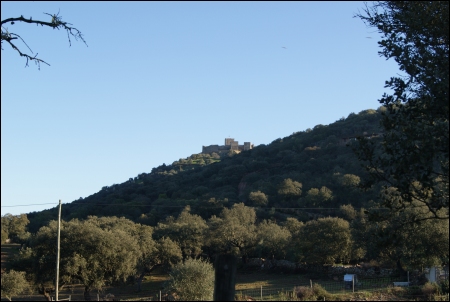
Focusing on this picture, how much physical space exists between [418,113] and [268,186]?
6818 centimetres

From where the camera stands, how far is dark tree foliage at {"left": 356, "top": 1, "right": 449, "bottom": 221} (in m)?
8.51

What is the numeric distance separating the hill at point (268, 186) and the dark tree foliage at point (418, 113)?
50.0 meters

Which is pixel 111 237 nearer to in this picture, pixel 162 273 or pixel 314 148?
pixel 162 273

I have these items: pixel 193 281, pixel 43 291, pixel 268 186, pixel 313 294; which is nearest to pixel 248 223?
pixel 268 186

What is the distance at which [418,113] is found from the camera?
9.05 m

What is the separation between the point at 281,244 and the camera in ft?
155

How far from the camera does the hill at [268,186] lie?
6431cm

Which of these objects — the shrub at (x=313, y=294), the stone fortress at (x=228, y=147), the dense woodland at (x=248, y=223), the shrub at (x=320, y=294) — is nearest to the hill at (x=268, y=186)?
the dense woodland at (x=248, y=223)

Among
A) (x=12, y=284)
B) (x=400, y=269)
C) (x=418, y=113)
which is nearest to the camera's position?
(x=418, y=113)

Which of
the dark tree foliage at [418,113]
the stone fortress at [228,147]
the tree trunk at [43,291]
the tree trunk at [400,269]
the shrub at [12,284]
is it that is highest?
the stone fortress at [228,147]

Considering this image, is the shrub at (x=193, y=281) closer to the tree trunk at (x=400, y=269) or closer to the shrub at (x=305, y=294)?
the shrub at (x=305, y=294)

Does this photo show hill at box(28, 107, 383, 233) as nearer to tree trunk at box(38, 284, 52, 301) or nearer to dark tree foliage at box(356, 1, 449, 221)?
tree trunk at box(38, 284, 52, 301)

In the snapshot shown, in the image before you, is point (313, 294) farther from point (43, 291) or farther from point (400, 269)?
point (43, 291)

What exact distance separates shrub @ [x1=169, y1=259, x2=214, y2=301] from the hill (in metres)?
32.2
